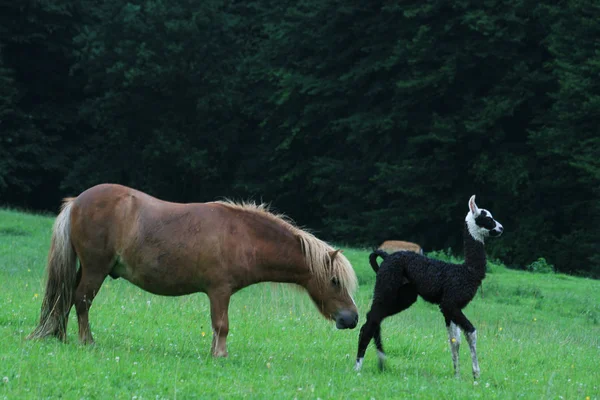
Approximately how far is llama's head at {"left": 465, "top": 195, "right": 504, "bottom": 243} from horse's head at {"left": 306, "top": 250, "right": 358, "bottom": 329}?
62.0 inches

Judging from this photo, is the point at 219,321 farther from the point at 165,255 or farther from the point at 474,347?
the point at 474,347

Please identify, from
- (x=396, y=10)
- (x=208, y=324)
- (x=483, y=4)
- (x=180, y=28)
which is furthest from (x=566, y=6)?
(x=208, y=324)

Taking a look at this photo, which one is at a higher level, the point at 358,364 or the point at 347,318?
the point at 347,318

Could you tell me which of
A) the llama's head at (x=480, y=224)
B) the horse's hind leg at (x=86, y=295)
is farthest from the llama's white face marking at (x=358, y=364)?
the horse's hind leg at (x=86, y=295)

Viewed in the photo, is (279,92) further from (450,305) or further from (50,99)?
(450,305)

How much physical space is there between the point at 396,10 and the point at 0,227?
19.3 metres

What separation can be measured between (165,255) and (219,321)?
3.10ft

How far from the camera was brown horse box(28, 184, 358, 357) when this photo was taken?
1025 centimetres

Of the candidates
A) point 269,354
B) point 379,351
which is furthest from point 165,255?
point 379,351

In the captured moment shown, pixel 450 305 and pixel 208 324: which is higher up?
pixel 450 305

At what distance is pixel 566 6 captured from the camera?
108 feet

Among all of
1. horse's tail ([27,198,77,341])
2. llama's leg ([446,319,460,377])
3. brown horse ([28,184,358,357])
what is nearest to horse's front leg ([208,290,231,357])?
brown horse ([28,184,358,357])

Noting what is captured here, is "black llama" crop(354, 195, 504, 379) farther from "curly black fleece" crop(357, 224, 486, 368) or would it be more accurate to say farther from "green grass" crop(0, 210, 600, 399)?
"green grass" crop(0, 210, 600, 399)

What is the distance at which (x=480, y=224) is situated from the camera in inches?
391
